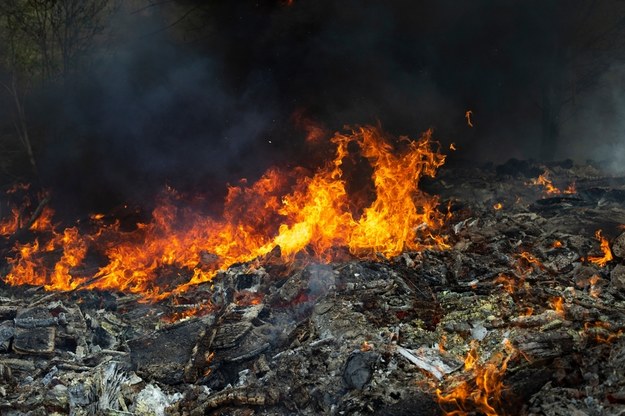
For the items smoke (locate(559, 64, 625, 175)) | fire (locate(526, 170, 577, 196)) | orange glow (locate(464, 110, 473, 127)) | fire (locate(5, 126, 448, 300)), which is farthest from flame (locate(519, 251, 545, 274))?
smoke (locate(559, 64, 625, 175))

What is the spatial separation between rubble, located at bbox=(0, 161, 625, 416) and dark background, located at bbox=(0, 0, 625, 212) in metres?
4.04

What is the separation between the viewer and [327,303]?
7.55 meters

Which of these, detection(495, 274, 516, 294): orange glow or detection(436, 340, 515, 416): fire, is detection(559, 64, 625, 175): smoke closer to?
detection(495, 274, 516, 294): orange glow

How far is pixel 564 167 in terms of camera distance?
15.3 metres

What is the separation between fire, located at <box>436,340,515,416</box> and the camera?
5004mm

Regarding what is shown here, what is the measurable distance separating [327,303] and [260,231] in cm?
372

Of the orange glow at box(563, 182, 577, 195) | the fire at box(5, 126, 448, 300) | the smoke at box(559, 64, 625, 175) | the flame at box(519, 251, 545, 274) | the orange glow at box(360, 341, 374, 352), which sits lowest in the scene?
the orange glow at box(360, 341, 374, 352)

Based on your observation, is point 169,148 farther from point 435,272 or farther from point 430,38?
point 430,38

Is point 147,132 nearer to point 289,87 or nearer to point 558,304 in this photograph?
→ point 289,87

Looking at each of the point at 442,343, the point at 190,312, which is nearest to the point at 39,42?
the point at 190,312

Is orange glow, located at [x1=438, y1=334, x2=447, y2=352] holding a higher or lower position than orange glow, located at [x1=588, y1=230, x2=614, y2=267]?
lower

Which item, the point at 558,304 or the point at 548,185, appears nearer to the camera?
the point at 558,304

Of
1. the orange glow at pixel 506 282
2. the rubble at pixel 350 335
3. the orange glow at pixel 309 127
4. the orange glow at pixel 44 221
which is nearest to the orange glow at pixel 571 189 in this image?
the rubble at pixel 350 335

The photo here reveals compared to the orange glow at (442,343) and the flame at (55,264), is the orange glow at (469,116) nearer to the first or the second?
the orange glow at (442,343)
